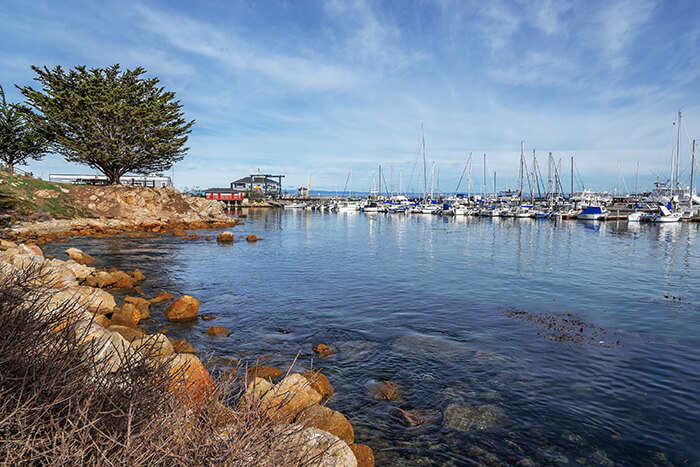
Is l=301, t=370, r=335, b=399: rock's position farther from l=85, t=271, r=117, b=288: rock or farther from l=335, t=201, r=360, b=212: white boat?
l=335, t=201, r=360, b=212: white boat

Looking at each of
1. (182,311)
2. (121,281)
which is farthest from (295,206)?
(182,311)

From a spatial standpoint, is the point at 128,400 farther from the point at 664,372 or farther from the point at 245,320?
the point at 664,372

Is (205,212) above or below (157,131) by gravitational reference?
below

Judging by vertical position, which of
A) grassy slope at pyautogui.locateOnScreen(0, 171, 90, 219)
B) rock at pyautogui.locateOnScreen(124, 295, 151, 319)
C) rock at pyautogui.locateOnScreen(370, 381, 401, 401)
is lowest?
rock at pyautogui.locateOnScreen(370, 381, 401, 401)

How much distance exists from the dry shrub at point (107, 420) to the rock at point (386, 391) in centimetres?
541

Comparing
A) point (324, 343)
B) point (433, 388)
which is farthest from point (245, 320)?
point (433, 388)

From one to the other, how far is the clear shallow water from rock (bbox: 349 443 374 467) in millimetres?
499

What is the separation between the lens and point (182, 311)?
13.9 m

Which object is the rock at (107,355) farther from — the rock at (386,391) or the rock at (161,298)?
the rock at (161,298)

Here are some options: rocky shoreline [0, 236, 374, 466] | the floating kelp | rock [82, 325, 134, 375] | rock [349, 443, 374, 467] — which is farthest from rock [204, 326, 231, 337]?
the floating kelp

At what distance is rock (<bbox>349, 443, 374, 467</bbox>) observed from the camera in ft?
20.2

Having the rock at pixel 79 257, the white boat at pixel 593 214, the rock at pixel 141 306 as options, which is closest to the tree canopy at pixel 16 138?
the rock at pixel 79 257

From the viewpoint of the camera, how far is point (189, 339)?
11891 mm

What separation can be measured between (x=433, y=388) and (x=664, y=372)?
6.40m
